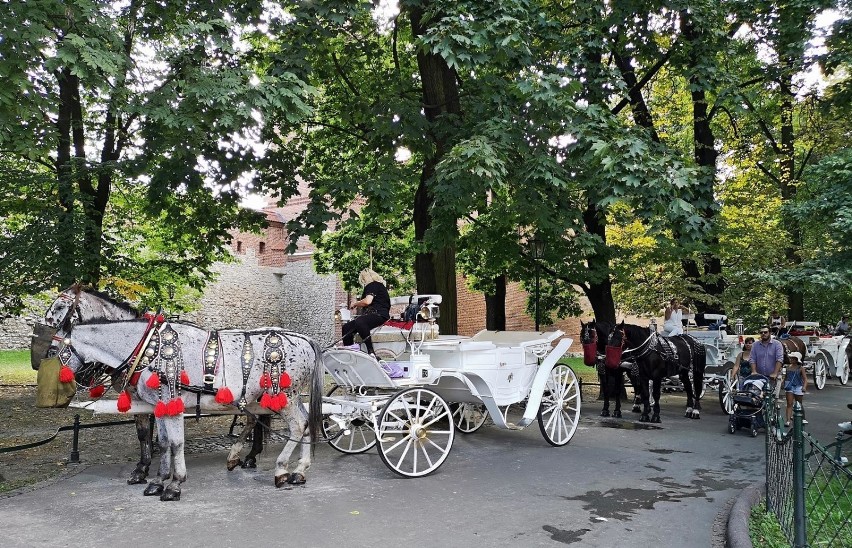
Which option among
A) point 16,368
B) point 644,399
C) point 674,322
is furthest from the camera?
point 16,368

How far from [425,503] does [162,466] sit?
2.81m

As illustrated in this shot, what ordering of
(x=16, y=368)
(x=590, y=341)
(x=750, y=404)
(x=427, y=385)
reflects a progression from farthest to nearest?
1. (x=16, y=368)
2. (x=590, y=341)
3. (x=750, y=404)
4. (x=427, y=385)

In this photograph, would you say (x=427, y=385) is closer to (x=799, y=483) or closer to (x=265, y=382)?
(x=265, y=382)

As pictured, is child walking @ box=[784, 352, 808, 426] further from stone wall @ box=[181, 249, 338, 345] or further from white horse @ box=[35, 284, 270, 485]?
stone wall @ box=[181, 249, 338, 345]

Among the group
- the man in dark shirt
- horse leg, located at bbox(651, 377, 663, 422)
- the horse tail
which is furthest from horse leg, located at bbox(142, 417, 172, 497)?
horse leg, located at bbox(651, 377, 663, 422)

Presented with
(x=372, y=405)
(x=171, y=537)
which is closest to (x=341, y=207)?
(x=372, y=405)

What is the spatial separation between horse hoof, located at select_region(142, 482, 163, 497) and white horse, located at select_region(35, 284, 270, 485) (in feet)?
2.19

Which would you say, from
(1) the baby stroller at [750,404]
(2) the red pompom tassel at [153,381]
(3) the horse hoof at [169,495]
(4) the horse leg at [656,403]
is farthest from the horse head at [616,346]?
(2) the red pompom tassel at [153,381]

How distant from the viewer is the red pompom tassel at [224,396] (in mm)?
7586

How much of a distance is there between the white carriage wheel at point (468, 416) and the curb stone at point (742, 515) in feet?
15.4

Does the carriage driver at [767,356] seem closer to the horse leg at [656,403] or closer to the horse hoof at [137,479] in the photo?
the horse leg at [656,403]

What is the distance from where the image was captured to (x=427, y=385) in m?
9.46

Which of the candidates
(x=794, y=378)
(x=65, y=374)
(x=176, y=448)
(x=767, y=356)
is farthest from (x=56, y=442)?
(x=794, y=378)

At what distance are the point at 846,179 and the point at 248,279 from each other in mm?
30952
